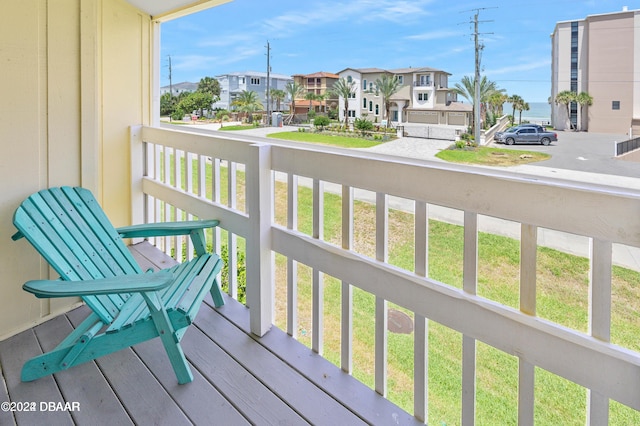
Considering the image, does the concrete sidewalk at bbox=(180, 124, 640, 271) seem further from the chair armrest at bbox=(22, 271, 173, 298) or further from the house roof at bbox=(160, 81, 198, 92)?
the house roof at bbox=(160, 81, 198, 92)

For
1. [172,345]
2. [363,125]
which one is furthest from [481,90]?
[172,345]

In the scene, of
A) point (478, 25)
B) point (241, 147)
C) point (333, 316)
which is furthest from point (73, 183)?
point (478, 25)

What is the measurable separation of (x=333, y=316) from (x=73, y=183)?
1.56m

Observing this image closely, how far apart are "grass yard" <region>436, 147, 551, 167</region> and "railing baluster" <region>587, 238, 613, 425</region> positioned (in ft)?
0.79

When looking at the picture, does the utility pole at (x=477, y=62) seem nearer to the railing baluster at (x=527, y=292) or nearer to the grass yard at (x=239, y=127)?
the railing baluster at (x=527, y=292)

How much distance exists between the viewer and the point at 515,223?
1.11 meters

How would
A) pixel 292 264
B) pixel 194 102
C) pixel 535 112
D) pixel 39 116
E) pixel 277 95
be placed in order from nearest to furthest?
pixel 535 112 → pixel 277 95 → pixel 292 264 → pixel 39 116 → pixel 194 102

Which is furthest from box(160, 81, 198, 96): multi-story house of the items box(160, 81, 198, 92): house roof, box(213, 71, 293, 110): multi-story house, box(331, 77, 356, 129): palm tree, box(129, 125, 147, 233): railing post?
box(331, 77, 356, 129): palm tree

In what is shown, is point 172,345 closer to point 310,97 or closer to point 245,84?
point 310,97

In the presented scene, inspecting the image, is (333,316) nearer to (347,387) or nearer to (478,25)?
(347,387)

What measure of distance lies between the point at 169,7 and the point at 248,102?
4.03 ft

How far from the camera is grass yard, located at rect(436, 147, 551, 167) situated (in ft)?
3.33

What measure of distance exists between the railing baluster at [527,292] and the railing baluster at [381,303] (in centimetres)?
44

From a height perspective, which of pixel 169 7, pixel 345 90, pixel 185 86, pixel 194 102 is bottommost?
pixel 345 90
